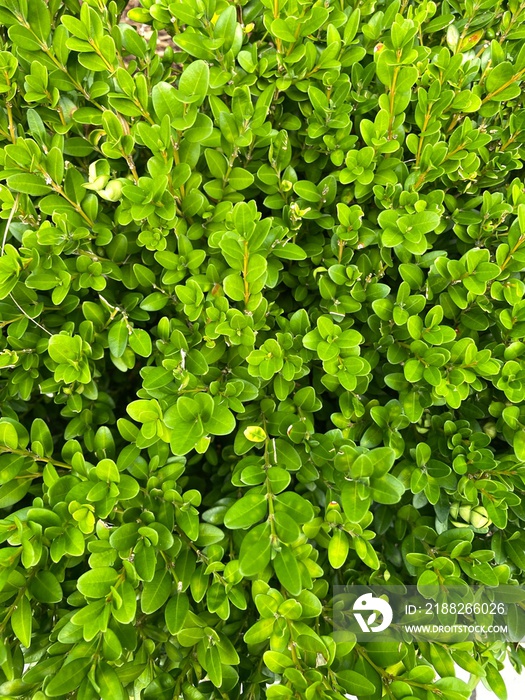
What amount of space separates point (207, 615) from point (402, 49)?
4.37ft

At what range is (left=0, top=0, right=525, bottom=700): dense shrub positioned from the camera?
96 centimetres

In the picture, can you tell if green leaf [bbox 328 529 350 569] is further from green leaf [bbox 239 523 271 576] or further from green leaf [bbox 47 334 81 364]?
green leaf [bbox 47 334 81 364]

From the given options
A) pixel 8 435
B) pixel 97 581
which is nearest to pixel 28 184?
pixel 8 435

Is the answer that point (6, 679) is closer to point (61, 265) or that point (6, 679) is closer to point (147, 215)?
point (61, 265)

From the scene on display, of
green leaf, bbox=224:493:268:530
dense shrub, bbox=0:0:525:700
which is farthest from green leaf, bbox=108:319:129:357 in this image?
green leaf, bbox=224:493:268:530

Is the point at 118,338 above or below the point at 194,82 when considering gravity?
below

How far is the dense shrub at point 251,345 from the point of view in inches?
37.9

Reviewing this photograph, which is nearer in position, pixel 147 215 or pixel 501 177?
pixel 147 215

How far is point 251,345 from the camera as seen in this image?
3.49 ft

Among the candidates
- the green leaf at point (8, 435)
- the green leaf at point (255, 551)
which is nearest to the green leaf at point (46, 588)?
the green leaf at point (8, 435)

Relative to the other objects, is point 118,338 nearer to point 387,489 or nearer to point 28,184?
point 28,184

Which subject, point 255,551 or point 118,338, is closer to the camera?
point 255,551

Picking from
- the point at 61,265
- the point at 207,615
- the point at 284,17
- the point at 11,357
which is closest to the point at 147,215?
the point at 61,265

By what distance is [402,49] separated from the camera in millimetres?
1074
